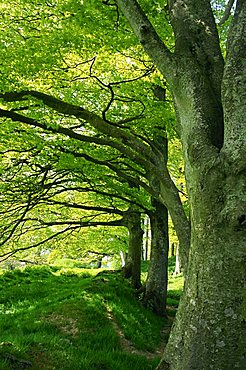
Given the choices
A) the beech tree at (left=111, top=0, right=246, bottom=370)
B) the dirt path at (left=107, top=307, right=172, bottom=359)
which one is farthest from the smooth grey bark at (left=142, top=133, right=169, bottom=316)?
the beech tree at (left=111, top=0, right=246, bottom=370)

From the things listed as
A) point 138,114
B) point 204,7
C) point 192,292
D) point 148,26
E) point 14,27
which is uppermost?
point 14,27

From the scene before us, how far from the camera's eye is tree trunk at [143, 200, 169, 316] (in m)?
11.8

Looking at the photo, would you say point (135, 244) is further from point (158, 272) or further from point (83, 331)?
point (83, 331)

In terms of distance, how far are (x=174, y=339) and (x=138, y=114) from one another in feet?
22.5

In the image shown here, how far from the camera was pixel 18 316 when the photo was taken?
28.9 feet

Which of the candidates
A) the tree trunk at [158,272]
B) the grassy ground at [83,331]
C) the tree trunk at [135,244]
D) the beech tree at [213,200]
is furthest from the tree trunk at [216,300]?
the tree trunk at [135,244]

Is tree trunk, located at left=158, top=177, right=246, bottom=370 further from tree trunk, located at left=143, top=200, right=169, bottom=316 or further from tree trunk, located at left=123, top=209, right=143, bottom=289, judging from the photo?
tree trunk, located at left=123, top=209, right=143, bottom=289

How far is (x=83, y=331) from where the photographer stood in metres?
7.32

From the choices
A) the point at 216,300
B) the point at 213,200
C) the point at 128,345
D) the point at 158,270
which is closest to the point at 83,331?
the point at 128,345

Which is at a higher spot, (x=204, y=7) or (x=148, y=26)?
(x=204, y=7)

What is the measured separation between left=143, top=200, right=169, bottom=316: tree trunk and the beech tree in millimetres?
7414

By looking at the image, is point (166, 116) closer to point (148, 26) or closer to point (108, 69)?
point (108, 69)

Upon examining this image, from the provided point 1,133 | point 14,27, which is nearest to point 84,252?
point 1,133

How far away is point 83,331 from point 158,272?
5.03 metres
